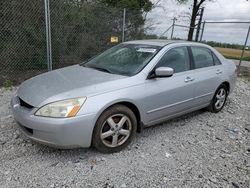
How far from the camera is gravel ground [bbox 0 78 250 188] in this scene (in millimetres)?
2518

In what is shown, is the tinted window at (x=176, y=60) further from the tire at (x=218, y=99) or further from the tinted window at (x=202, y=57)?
the tire at (x=218, y=99)

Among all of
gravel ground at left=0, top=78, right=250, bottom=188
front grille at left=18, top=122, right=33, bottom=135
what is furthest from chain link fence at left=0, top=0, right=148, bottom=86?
front grille at left=18, top=122, right=33, bottom=135


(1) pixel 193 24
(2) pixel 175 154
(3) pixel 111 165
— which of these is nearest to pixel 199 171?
(2) pixel 175 154

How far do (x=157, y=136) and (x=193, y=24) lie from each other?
10330mm

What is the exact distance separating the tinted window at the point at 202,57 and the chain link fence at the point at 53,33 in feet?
13.2

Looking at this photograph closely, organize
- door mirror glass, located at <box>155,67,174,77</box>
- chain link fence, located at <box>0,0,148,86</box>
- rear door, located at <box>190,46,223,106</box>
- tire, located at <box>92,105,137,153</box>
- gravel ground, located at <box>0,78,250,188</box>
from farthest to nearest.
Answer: chain link fence, located at <box>0,0,148,86</box>, rear door, located at <box>190,46,223,106</box>, door mirror glass, located at <box>155,67,174,77</box>, tire, located at <box>92,105,137,153</box>, gravel ground, located at <box>0,78,250,188</box>

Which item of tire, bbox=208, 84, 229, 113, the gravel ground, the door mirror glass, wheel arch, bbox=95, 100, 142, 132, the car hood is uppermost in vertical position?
the door mirror glass

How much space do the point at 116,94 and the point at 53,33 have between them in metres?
4.64

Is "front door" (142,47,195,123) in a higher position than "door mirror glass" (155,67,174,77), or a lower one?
lower

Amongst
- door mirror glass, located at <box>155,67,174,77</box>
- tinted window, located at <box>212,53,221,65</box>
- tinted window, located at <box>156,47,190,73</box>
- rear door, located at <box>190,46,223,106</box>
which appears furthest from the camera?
tinted window, located at <box>212,53,221,65</box>

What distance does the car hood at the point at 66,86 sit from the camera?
2.70m

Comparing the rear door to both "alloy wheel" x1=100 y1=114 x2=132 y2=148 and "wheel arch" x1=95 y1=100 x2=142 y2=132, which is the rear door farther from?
"alloy wheel" x1=100 y1=114 x2=132 y2=148

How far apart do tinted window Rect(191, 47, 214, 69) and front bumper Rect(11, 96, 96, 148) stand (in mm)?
2374

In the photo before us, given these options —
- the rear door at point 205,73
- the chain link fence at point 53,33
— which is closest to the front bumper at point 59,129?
the rear door at point 205,73
